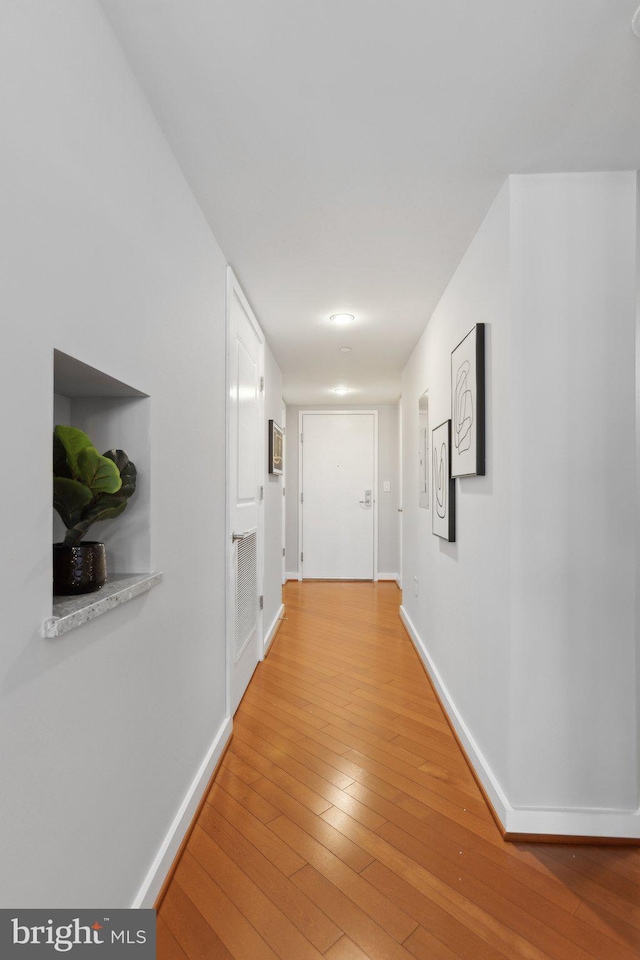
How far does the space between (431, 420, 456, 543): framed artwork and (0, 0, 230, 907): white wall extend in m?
1.36

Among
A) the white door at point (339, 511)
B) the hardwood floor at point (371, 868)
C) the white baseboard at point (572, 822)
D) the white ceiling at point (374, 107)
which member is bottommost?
the hardwood floor at point (371, 868)

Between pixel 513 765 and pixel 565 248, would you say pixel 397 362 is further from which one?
pixel 513 765

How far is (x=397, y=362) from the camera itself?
15.0ft

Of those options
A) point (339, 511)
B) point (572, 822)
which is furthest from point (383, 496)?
point (572, 822)

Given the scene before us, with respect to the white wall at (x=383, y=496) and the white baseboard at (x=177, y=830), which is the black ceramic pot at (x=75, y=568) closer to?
the white baseboard at (x=177, y=830)

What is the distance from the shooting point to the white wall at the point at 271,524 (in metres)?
3.80

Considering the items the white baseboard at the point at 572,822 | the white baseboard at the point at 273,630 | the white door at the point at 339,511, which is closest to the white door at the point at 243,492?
the white baseboard at the point at 273,630

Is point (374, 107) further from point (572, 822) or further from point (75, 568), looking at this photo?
point (572, 822)

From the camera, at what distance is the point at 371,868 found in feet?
5.20

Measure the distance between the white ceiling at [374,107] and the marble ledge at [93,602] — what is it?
1.33m

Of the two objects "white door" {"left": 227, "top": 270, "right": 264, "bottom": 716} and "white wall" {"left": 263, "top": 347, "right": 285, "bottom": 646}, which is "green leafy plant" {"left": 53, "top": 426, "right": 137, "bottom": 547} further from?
"white wall" {"left": 263, "top": 347, "right": 285, "bottom": 646}

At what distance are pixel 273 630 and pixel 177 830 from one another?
2.47 m

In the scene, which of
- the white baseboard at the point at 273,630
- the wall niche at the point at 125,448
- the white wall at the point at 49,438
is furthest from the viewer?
the white baseboard at the point at 273,630

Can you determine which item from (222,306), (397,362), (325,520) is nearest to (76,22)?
(222,306)
